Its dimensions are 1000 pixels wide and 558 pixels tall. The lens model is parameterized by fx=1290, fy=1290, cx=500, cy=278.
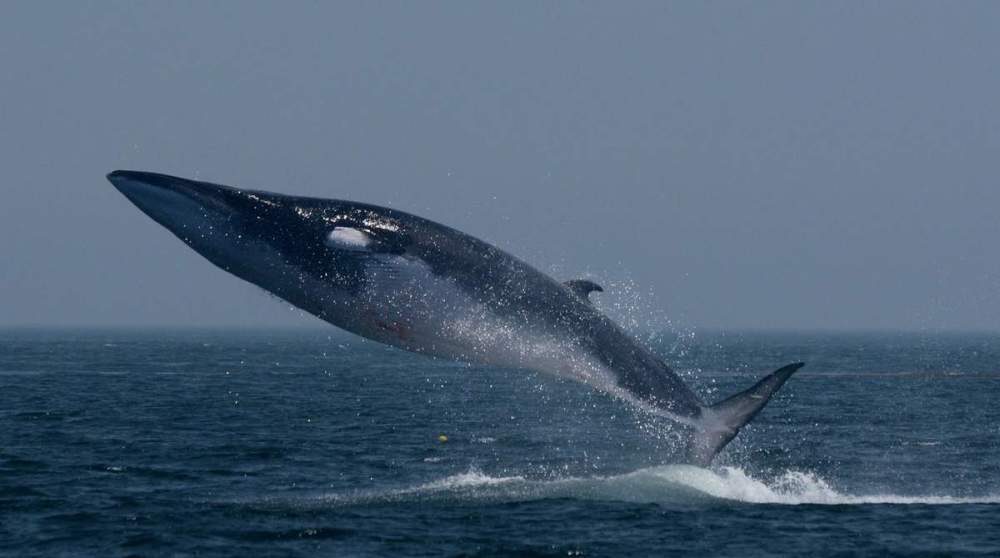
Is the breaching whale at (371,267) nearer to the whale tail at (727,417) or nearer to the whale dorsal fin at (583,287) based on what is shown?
the whale dorsal fin at (583,287)

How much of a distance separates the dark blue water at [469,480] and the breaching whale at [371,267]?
138 centimetres

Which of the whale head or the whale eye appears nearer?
the whale head

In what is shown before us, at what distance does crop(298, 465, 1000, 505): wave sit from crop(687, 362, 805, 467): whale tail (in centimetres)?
1271

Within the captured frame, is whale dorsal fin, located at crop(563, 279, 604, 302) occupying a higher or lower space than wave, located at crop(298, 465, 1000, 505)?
higher

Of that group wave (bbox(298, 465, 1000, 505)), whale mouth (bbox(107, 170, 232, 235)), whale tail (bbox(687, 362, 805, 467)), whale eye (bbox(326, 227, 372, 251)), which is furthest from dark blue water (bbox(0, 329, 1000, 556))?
whale mouth (bbox(107, 170, 232, 235))

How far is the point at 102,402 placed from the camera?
70000 millimetres

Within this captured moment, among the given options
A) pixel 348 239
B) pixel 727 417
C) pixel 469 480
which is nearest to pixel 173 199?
pixel 348 239

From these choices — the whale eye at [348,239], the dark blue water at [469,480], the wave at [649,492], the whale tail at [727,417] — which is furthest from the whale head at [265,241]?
the wave at [649,492]

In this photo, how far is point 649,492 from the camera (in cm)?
3169

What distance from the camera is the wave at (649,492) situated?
103 ft

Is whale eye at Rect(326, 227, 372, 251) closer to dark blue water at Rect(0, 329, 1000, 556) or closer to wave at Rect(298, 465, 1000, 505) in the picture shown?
dark blue water at Rect(0, 329, 1000, 556)

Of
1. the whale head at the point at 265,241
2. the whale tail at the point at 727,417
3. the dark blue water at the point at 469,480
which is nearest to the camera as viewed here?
the whale head at the point at 265,241

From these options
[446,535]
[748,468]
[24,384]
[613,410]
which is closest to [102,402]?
[24,384]

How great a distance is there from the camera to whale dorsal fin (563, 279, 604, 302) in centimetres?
1698
